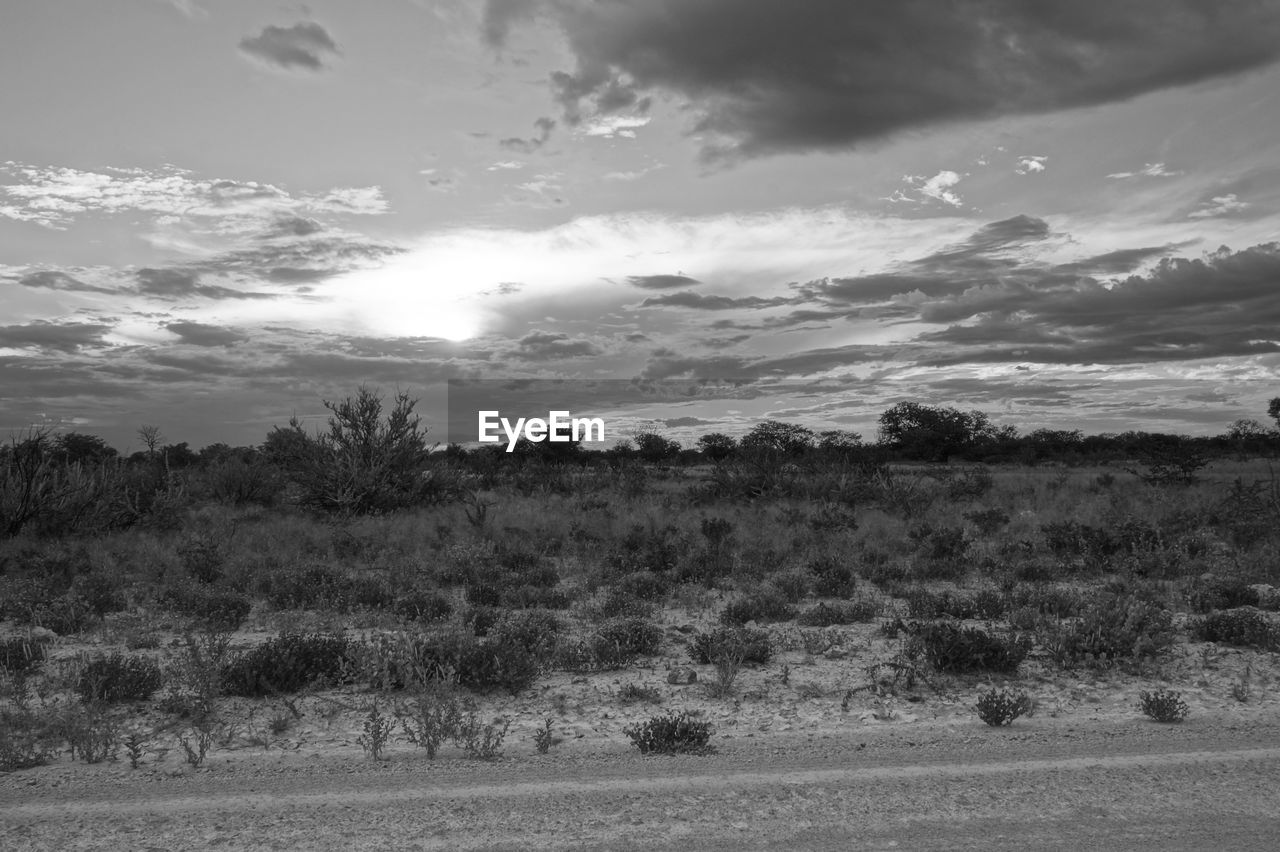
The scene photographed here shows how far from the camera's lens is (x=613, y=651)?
8.87 metres

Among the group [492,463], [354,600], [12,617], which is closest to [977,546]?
[354,600]

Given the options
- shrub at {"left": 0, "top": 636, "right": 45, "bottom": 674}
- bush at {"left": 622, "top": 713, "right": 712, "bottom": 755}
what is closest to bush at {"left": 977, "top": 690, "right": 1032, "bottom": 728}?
bush at {"left": 622, "top": 713, "right": 712, "bottom": 755}

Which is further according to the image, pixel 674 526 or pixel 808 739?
pixel 674 526

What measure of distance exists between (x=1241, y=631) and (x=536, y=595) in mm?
8022

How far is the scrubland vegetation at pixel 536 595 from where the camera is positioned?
299 inches

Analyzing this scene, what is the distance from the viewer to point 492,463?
3872 cm

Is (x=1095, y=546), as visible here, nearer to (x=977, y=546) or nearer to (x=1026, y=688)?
(x=977, y=546)

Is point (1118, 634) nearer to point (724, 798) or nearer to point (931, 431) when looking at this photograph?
point (724, 798)

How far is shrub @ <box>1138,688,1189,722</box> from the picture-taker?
6.95 m

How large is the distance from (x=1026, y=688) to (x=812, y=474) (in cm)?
1845

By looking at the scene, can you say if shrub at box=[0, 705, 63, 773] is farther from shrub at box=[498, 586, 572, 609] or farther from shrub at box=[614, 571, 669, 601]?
shrub at box=[614, 571, 669, 601]

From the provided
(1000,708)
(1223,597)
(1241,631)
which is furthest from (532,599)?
(1223,597)

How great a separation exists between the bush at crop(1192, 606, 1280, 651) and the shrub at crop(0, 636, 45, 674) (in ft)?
38.7

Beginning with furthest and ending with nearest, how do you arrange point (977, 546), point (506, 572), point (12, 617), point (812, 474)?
point (812, 474), point (977, 546), point (506, 572), point (12, 617)
